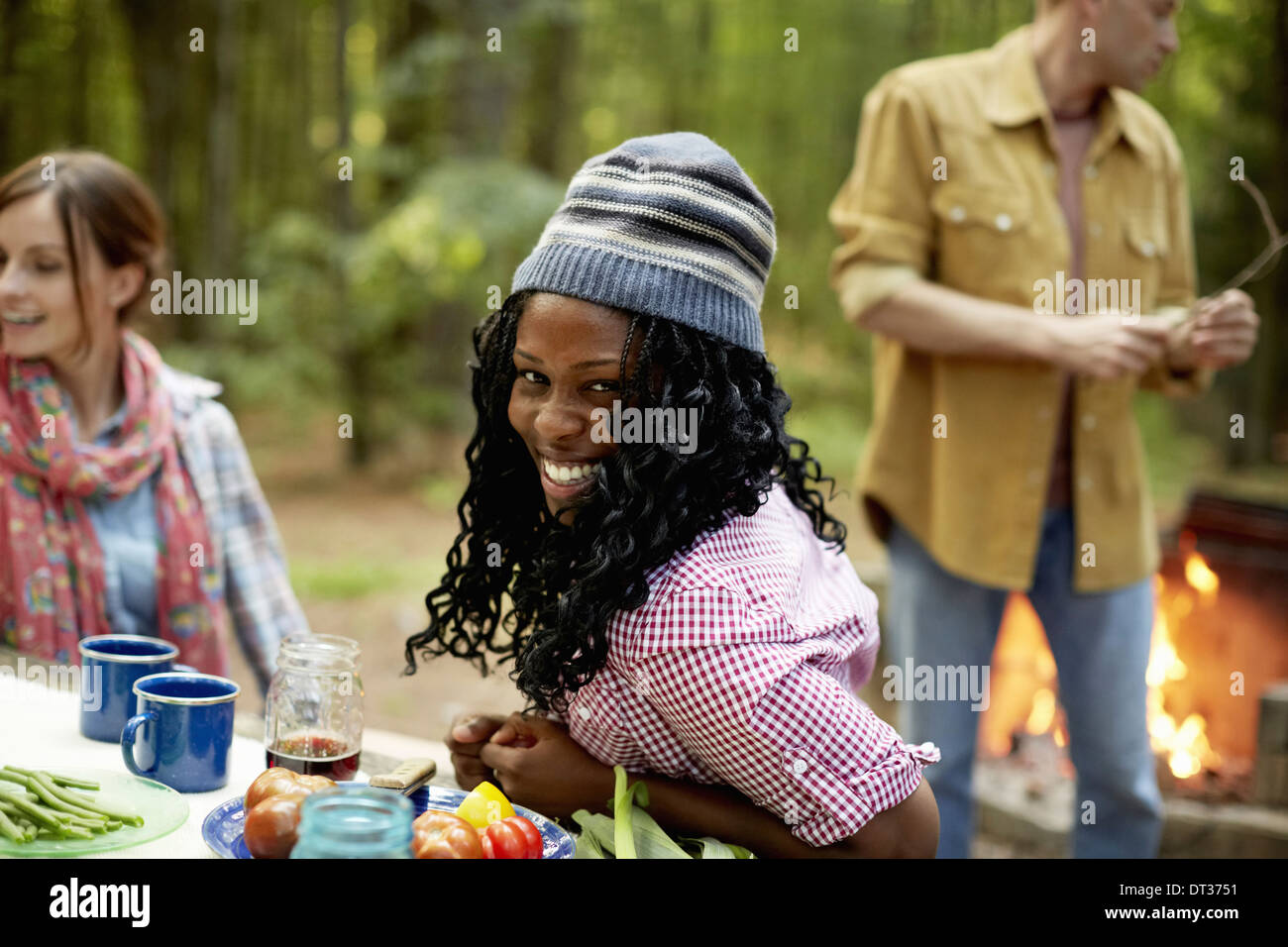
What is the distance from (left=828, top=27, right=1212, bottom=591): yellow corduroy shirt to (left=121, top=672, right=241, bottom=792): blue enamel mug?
66.0 inches

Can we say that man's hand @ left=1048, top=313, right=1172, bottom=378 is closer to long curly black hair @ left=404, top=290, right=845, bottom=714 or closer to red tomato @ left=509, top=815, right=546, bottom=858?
long curly black hair @ left=404, top=290, right=845, bottom=714

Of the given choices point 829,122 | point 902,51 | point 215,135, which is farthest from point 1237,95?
point 215,135

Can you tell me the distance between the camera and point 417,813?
1663 millimetres

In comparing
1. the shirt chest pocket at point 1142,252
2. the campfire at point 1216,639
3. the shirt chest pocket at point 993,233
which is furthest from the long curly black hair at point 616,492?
the campfire at point 1216,639

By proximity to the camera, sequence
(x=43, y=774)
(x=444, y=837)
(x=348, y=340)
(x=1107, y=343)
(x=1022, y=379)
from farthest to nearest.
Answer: (x=348, y=340) < (x=1022, y=379) < (x=1107, y=343) < (x=43, y=774) < (x=444, y=837)

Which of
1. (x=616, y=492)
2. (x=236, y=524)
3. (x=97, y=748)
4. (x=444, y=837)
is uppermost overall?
(x=616, y=492)

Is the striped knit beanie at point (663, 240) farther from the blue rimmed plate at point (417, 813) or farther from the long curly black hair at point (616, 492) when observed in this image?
the blue rimmed plate at point (417, 813)

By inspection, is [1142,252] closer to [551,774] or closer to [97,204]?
[551,774]

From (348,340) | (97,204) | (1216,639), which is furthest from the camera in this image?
(348,340)

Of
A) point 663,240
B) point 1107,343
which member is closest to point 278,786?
point 663,240

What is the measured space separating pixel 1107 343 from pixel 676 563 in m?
1.45

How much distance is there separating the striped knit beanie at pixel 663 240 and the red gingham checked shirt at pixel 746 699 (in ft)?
1.02
